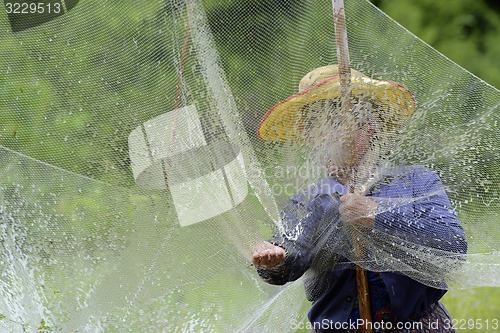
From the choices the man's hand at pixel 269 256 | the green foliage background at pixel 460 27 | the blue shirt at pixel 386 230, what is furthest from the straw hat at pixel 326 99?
the green foliage background at pixel 460 27

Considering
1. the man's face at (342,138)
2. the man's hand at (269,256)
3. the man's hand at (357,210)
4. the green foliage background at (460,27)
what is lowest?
the green foliage background at (460,27)

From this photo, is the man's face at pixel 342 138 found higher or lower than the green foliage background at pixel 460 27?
higher

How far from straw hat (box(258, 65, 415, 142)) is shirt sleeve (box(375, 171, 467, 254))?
19cm

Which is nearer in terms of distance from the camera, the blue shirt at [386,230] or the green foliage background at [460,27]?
the blue shirt at [386,230]

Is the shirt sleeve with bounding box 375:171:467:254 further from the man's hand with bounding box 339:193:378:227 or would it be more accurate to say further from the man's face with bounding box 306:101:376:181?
the man's face with bounding box 306:101:376:181

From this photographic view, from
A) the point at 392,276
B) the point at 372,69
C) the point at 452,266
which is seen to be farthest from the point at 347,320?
the point at 372,69

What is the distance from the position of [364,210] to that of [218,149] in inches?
A: 18.0

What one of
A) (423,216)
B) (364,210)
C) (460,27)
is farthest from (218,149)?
(460,27)

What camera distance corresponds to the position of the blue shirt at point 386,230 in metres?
2.59

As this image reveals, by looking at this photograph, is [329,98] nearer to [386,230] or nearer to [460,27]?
[386,230]

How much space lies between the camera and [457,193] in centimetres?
264

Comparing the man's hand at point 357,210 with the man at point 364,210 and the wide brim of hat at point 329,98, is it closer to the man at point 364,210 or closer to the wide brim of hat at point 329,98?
the man at point 364,210

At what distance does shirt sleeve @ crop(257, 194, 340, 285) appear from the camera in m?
2.62

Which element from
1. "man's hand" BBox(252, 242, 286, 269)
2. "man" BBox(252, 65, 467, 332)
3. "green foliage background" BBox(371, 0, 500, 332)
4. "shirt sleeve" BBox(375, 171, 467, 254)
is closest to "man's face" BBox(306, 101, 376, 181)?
"man" BBox(252, 65, 467, 332)
